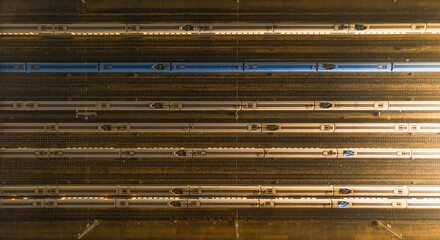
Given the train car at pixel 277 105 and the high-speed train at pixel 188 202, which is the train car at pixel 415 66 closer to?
the train car at pixel 277 105

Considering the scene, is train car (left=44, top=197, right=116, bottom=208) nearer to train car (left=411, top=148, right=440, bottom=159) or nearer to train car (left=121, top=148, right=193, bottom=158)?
train car (left=121, top=148, right=193, bottom=158)

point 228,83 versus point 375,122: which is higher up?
point 228,83

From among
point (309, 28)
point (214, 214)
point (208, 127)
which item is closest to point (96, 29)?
point (208, 127)

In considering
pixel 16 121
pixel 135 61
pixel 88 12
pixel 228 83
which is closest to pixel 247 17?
pixel 228 83

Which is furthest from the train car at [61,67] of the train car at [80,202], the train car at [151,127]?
the train car at [80,202]

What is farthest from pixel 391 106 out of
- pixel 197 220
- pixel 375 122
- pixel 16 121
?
pixel 16 121

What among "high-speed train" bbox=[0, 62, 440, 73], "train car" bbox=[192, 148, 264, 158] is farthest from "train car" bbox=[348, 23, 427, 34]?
"train car" bbox=[192, 148, 264, 158]

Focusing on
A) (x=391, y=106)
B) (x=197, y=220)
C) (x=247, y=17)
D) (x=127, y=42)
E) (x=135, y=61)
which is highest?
(x=247, y=17)

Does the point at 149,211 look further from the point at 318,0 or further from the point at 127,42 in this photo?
the point at 318,0
